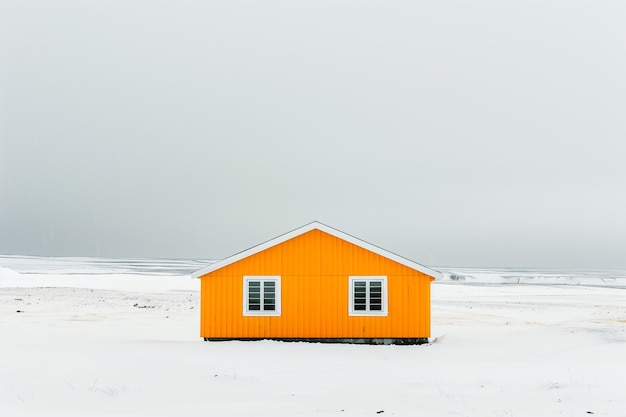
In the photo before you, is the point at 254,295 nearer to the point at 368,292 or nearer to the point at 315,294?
the point at 315,294

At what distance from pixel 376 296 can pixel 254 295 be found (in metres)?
4.41

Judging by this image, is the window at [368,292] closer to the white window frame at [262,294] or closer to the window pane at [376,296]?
the window pane at [376,296]

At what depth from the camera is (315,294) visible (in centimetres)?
2473

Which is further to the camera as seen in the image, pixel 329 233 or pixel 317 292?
pixel 329 233

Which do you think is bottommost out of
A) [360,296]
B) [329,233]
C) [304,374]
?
[304,374]

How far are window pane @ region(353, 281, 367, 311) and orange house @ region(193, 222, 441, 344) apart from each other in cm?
4

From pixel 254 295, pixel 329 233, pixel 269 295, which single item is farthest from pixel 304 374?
pixel 329 233

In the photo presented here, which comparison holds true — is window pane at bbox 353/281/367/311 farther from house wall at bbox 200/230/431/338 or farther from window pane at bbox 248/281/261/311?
window pane at bbox 248/281/261/311

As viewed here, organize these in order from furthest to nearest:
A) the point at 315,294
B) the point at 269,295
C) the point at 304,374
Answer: the point at 269,295
the point at 315,294
the point at 304,374

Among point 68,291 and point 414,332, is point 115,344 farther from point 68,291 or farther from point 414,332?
point 68,291

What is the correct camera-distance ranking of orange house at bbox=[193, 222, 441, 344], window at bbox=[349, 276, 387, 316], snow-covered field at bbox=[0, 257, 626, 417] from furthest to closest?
window at bbox=[349, 276, 387, 316] < orange house at bbox=[193, 222, 441, 344] < snow-covered field at bbox=[0, 257, 626, 417]

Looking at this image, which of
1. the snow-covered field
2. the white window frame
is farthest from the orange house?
the snow-covered field

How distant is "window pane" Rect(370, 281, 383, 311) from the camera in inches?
976

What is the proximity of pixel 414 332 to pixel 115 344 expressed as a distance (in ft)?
34.1
